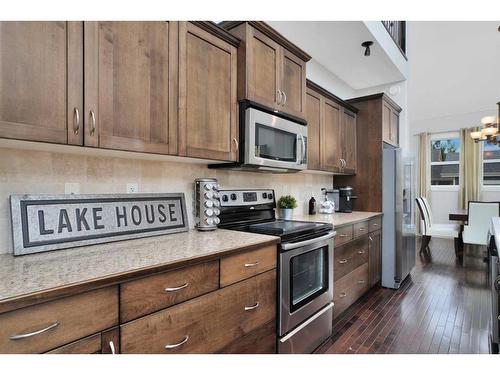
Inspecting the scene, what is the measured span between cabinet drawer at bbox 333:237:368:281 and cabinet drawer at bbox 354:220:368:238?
5 centimetres

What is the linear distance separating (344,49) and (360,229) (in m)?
1.92

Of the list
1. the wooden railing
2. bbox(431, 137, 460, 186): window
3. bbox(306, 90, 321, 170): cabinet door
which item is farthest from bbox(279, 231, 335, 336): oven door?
bbox(431, 137, 460, 186): window

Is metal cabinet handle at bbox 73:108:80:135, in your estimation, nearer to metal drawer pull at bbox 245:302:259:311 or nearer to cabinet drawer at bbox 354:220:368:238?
metal drawer pull at bbox 245:302:259:311

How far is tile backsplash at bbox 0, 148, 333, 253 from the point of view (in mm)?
1229

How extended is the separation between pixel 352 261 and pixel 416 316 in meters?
0.72

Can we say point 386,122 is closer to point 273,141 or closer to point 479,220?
point 273,141

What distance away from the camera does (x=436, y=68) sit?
4.82 metres

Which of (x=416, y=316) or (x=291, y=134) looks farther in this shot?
(x=416, y=316)

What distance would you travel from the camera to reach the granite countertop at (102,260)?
0.85m

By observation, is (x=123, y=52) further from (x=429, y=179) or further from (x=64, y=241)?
(x=429, y=179)

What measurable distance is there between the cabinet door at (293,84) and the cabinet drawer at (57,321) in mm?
1771

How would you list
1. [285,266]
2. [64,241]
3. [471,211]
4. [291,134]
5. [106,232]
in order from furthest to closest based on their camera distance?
1. [471,211]
2. [291,134]
3. [285,266]
4. [106,232]
5. [64,241]
